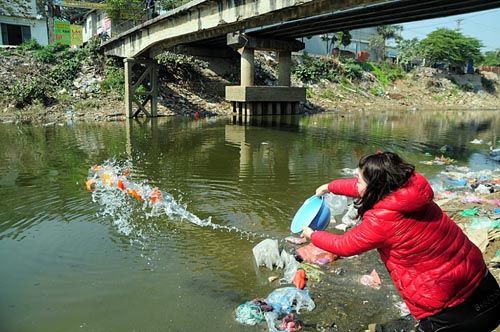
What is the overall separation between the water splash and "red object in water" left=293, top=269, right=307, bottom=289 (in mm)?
1400

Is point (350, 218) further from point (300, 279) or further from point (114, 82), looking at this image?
point (114, 82)

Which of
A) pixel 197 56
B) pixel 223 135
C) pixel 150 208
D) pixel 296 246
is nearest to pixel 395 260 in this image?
pixel 296 246

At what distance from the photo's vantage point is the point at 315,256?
4793 millimetres

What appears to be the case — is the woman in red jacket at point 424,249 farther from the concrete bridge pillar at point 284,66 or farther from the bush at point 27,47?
the bush at point 27,47

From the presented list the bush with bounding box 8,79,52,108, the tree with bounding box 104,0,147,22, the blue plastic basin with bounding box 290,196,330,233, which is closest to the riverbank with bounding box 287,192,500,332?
the blue plastic basin with bounding box 290,196,330,233

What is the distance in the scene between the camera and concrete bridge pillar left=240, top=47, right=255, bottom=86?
2034 cm

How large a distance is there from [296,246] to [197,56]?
2412 centimetres

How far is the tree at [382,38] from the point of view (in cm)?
5006

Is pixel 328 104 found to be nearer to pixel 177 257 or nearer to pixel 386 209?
pixel 177 257

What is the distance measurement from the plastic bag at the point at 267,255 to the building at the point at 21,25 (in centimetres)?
3226

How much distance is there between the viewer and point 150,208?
22.3ft

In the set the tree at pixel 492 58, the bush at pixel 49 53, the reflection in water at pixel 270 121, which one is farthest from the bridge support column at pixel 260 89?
the tree at pixel 492 58

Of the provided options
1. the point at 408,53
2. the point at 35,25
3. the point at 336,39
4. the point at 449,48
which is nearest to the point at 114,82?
the point at 35,25

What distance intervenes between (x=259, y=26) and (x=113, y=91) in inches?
443
